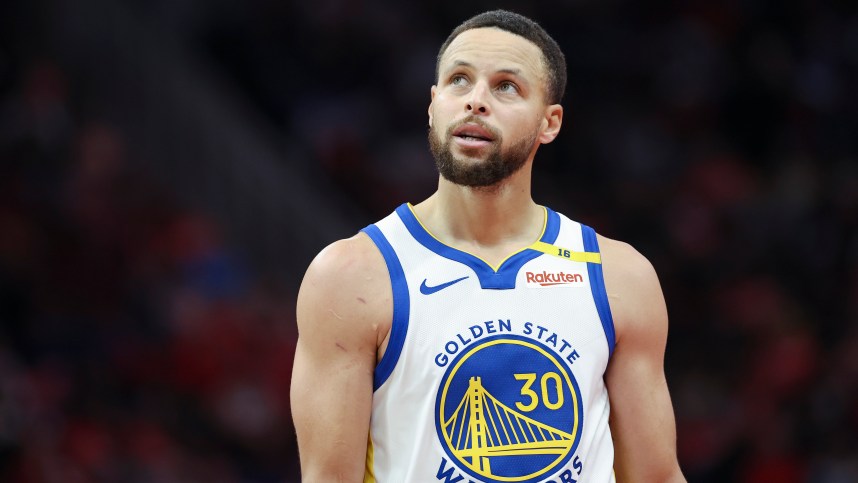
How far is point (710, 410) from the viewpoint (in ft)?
26.9

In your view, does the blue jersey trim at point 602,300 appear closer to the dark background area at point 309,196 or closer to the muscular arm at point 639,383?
the muscular arm at point 639,383

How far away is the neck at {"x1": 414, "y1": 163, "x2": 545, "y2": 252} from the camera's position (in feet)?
11.7

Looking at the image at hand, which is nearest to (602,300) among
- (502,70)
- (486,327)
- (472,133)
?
(486,327)

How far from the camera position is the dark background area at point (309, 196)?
7.67 meters

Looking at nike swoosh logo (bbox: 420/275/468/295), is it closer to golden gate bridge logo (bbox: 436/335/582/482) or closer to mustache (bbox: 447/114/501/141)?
golden gate bridge logo (bbox: 436/335/582/482)

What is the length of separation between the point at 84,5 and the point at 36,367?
287 centimetres

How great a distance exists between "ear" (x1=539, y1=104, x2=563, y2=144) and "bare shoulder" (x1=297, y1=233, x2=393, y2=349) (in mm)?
661

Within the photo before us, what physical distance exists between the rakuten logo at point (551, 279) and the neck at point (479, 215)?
0.13 m

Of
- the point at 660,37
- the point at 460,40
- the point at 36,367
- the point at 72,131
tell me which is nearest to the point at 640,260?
the point at 460,40

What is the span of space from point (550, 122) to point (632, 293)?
1.90 ft

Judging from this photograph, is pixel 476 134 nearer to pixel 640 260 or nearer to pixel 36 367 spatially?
pixel 640 260

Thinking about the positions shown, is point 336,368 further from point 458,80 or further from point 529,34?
point 529,34

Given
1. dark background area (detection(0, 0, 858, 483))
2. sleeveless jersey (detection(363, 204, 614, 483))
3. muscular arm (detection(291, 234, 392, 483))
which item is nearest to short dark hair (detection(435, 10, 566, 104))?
sleeveless jersey (detection(363, 204, 614, 483))

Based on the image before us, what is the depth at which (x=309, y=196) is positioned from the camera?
9359 mm
